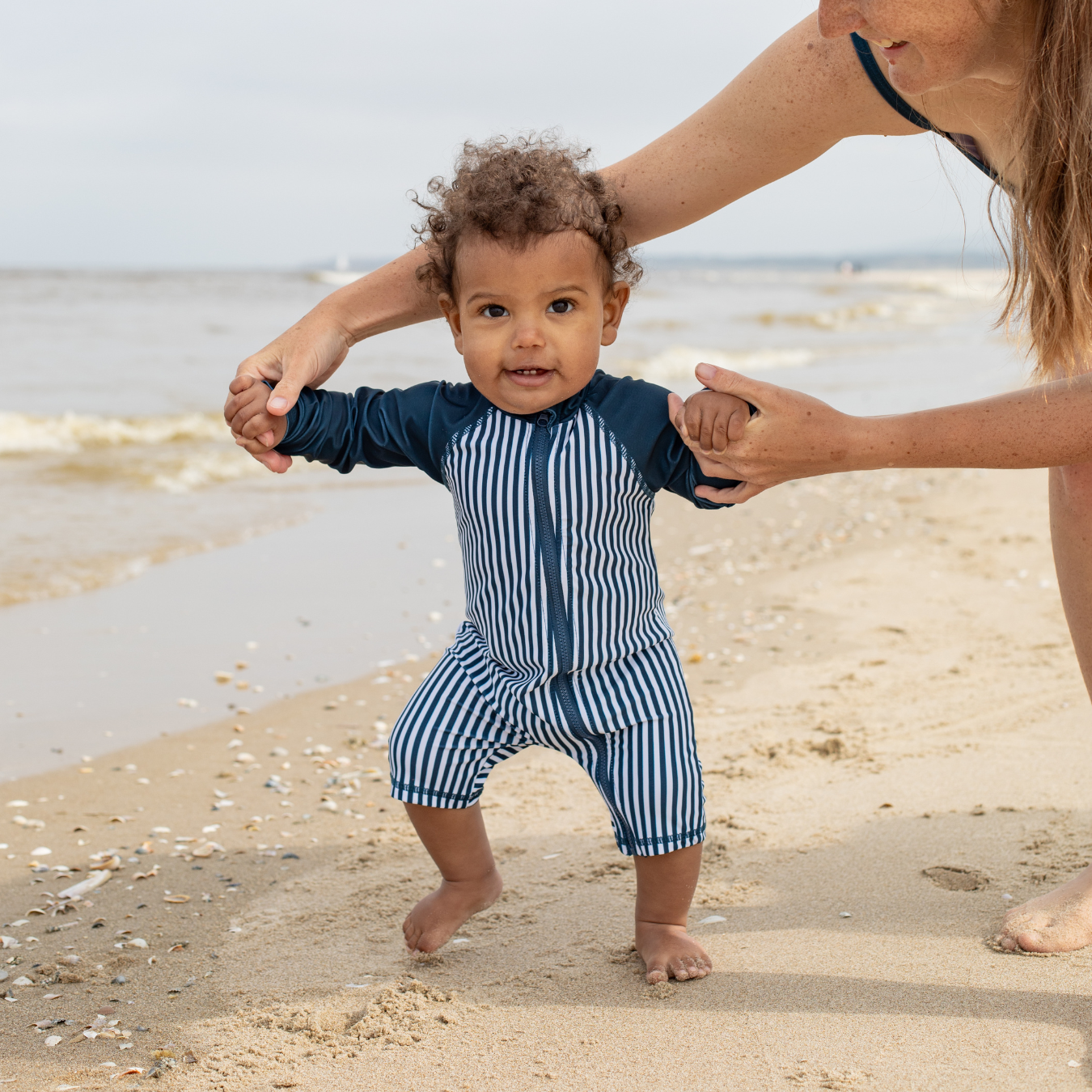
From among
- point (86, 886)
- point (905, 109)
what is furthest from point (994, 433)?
point (86, 886)

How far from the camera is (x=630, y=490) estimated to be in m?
2.34

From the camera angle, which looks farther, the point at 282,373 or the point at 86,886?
the point at 86,886

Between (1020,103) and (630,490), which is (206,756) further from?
(1020,103)

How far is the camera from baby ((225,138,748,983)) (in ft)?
7.38

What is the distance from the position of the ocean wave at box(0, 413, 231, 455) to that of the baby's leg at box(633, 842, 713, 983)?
25.5ft

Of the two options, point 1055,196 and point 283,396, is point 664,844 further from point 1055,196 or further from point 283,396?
point 1055,196

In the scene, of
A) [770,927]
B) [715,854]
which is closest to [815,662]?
[715,854]

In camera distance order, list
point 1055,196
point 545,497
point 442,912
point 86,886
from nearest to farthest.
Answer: point 1055,196
point 545,497
point 442,912
point 86,886

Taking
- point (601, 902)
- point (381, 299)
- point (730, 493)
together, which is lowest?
point (601, 902)

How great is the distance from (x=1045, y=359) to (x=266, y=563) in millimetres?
4387

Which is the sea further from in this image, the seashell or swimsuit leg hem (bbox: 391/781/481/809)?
swimsuit leg hem (bbox: 391/781/481/809)

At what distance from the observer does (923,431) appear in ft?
6.90

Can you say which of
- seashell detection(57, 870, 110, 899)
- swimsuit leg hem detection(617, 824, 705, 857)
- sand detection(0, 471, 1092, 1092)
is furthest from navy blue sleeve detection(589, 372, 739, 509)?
seashell detection(57, 870, 110, 899)

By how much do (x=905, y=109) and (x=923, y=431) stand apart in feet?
2.61
